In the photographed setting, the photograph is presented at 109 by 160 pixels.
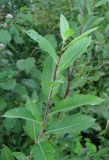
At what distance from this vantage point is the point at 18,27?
2730 millimetres

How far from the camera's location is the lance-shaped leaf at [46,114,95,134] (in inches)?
55.6

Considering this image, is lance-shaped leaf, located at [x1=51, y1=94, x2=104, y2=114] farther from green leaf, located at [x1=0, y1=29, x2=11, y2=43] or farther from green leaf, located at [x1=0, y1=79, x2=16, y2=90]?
green leaf, located at [x1=0, y1=29, x2=11, y2=43]

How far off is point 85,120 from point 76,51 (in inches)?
10.1

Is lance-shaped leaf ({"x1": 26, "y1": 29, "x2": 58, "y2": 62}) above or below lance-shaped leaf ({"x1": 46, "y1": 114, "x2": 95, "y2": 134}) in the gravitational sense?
above

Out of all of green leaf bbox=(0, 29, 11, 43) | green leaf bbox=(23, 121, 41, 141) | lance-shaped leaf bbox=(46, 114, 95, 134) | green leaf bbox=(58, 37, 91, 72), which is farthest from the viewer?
green leaf bbox=(0, 29, 11, 43)

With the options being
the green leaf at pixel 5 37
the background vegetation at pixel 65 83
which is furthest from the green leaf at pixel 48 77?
the green leaf at pixel 5 37

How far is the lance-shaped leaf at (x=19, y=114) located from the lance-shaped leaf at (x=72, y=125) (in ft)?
0.32

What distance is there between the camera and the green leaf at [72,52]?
1289 mm

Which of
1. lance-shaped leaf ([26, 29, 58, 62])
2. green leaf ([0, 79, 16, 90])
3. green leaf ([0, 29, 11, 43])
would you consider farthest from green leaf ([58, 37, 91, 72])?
green leaf ([0, 29, 11, 43])

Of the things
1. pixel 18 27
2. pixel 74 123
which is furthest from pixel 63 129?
pixel 18 27

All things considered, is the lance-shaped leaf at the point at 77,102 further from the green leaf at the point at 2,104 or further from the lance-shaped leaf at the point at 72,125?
the green leaf at the point at 2,104

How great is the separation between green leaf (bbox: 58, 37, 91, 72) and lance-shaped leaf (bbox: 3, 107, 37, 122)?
0.18m

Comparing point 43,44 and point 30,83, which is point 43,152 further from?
point 30,83

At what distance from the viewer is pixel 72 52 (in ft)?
4.29
